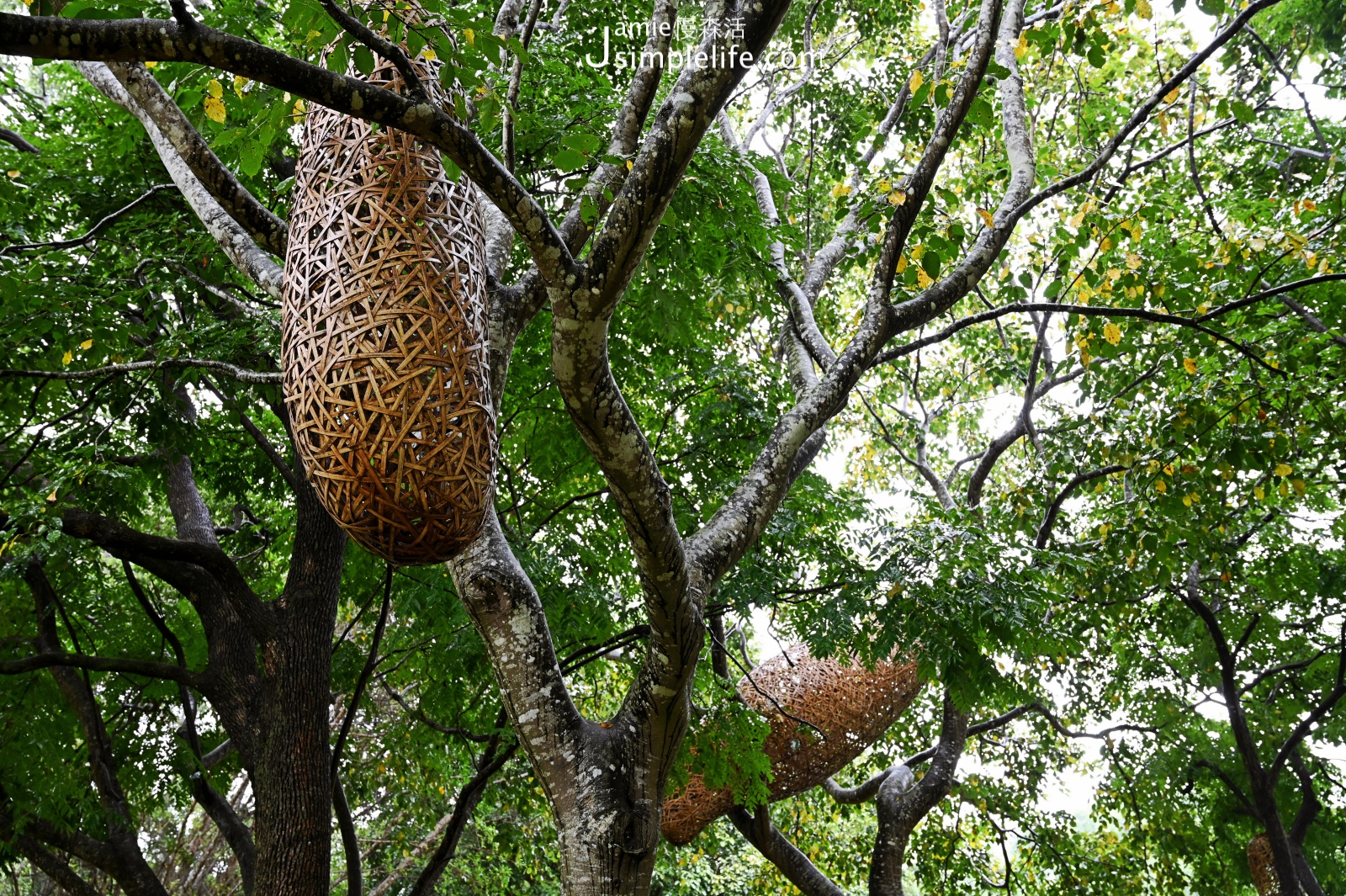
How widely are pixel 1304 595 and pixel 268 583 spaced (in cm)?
1024

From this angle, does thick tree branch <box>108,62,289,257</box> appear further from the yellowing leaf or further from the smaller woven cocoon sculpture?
the smaller woven cocoon sculpture

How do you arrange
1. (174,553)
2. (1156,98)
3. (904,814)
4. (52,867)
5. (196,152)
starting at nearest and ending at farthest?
(196,152) < (1156,98) < (174,553) < (52,867) < (904,814)

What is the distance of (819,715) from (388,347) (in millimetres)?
5171

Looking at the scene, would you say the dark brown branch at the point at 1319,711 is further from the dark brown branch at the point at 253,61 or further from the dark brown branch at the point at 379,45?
the dark brown branch at the point at 379,45

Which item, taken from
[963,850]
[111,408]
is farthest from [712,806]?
[111,408]

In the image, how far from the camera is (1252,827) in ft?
33.7

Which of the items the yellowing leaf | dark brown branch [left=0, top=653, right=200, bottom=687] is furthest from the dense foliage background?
dark brown branch [left=0, top=653, right=200, bottom=687]

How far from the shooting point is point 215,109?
2607 mm

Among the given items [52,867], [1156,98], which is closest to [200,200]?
[1156,98]

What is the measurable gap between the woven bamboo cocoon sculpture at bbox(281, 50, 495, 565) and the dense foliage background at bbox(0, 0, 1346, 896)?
0.91 feet

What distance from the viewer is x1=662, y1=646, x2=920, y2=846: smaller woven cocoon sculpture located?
6180 millimetres

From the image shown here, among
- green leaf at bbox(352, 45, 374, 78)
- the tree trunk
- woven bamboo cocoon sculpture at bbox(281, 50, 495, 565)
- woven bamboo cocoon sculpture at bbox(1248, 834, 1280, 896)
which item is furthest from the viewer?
woven bamboo cocoon sculpture at bbox(1248, 834, 1280, 896)

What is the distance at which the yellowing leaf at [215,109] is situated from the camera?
8.45 feet

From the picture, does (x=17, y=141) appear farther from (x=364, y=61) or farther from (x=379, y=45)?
(x=379, y=45)
